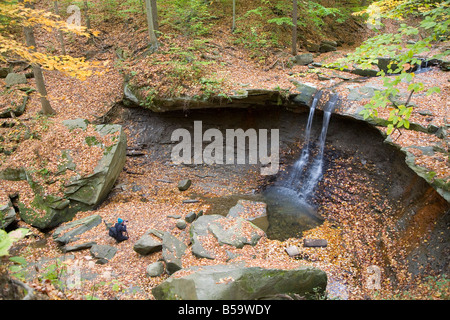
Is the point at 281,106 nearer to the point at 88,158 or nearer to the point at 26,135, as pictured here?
the point at 88,158

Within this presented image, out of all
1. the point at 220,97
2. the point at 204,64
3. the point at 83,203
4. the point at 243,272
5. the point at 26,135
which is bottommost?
the point at 83,203

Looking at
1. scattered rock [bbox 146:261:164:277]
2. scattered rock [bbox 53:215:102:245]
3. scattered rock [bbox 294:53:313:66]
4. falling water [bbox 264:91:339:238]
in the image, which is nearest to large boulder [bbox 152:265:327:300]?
scattered rock [bbox 146:261:164:277]

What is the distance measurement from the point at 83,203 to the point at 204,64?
827cm

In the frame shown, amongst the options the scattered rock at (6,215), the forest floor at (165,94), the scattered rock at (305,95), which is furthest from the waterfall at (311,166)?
the scattered rock at (6,215)

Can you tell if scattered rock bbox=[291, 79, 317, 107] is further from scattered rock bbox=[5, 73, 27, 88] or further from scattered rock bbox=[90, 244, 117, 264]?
scattered rock bbox=[5, 73, 27, 88]

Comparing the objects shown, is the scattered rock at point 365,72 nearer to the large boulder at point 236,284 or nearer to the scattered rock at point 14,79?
the large boulder at point 236,284

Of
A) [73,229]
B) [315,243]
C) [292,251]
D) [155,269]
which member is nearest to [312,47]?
[315,243]

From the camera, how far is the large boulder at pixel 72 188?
362 inches

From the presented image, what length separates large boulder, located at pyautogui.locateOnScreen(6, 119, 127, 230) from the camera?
919 centimetres

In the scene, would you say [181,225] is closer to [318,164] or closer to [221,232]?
[221,232]

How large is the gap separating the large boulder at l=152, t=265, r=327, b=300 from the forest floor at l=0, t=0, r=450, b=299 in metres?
0.67

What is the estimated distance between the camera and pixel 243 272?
Result: 5.47 metres
